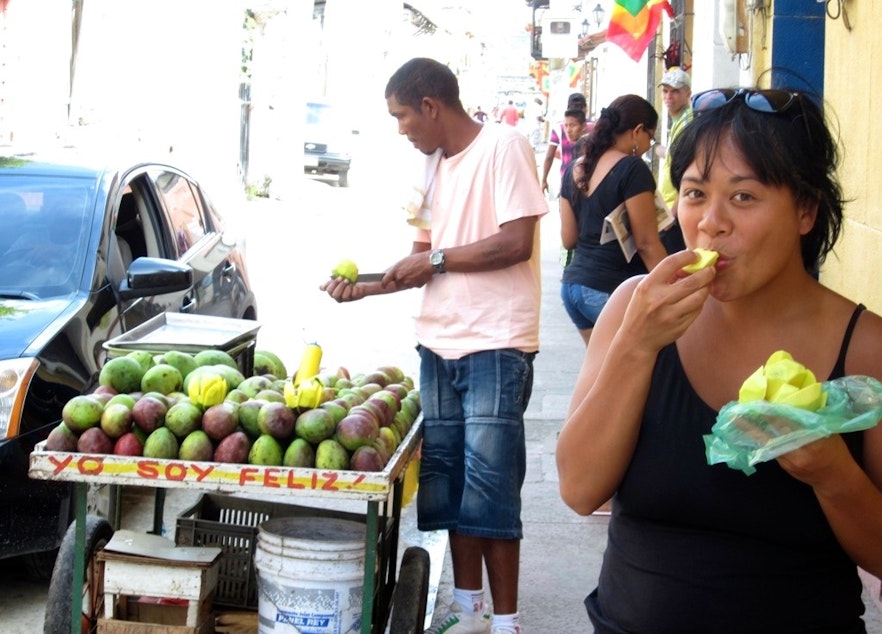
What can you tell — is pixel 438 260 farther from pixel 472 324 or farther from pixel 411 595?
pixel 411 595

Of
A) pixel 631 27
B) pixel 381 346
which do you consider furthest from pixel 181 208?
pixel 631 27

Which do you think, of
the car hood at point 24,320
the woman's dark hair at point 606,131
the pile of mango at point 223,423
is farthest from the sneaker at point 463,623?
the woman's dark hair at point 606,131

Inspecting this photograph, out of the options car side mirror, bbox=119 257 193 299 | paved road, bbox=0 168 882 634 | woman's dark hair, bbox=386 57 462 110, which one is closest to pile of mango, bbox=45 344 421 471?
paved road, bbox=0 168 882 634

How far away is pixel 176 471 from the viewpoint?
366 cm

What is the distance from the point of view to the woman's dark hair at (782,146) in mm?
2189

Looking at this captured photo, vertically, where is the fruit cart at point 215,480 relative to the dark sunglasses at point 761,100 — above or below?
below

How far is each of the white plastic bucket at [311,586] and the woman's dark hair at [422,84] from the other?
1.72 meters

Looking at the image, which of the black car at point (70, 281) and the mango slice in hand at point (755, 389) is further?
the black car at point (70, 281)

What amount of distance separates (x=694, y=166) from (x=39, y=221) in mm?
4472

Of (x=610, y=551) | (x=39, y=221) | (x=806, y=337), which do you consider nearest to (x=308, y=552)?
(x=610, y=551)

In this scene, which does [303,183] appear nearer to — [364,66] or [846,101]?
[364,66]

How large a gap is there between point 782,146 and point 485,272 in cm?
236

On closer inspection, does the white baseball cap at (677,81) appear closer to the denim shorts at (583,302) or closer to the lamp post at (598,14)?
the denim shorts at (583,302)

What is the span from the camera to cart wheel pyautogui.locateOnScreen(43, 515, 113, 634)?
401cm
